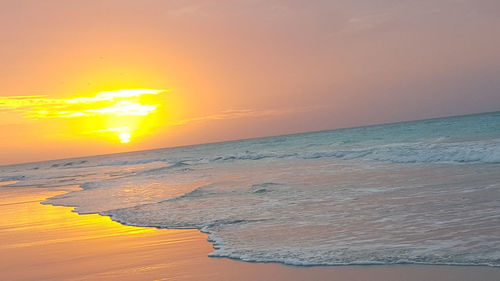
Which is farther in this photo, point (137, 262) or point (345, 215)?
point (345, 215)

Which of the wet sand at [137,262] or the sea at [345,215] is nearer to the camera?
the wet sand at [137,262]

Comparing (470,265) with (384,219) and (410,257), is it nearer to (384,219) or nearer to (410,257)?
(410,257)

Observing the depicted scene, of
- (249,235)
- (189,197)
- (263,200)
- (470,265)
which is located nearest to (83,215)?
(189,197)

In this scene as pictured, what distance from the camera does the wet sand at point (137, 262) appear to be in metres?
6.12

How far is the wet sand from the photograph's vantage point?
20.1 feet

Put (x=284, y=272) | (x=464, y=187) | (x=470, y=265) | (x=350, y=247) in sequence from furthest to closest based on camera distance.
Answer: (x=464, y=187) → (x=350, y=247) → (x=284, y=272) → (x=470, y=265)

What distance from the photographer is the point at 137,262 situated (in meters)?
7.65

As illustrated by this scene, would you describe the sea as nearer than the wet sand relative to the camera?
No

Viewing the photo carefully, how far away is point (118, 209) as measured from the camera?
48.3 ft

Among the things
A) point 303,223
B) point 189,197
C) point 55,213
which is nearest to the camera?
point 303,223

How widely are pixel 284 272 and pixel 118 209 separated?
361 inches

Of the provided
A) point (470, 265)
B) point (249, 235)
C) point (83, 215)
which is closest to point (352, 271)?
point (470, 265)

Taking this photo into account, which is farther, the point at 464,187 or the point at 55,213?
the point at 55,213

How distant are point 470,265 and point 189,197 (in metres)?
11.2
